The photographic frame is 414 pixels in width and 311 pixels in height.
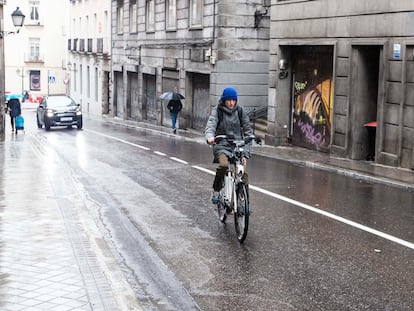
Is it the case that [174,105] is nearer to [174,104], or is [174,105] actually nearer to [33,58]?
[174,104]

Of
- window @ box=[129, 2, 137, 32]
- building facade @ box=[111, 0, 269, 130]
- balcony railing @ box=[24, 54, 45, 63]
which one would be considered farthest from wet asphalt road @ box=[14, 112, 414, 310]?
balcony railing @ box=[24, 54, 45, 63]

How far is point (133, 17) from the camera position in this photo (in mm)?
41094

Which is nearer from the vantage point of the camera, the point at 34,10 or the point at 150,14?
the point at 150,14

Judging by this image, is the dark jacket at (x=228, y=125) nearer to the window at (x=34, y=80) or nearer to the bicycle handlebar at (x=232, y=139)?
the bicycle handlebar at (x=232, y=139)

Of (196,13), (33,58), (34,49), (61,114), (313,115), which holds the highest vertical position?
(196,13)

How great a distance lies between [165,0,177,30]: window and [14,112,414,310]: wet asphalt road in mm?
18991

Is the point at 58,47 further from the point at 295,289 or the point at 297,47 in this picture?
the point at 295,289

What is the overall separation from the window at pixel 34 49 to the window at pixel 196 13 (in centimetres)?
4208

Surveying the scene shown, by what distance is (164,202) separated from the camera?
11555mm

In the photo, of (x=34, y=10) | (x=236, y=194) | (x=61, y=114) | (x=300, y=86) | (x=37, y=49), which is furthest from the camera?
(x=37, y=49)

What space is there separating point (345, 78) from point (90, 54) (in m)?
35.8

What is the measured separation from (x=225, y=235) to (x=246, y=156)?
1002 millimetres

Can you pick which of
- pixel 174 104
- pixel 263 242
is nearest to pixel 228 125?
pixel 263 242

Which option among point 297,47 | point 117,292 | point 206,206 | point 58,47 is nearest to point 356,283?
point 117,292
